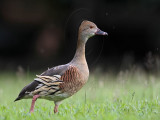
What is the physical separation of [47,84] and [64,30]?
555 inches

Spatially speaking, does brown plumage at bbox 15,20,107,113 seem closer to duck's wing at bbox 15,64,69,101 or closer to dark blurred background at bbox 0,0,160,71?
duck's wing at bbox 15,64,69,101

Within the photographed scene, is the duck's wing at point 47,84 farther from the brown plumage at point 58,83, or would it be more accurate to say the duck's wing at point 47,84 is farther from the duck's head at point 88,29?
the duck's head at point 88,29

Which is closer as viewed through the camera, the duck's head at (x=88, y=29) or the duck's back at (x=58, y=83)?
the duck's back at (x=58, y=83)

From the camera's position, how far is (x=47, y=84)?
7176 millimetres

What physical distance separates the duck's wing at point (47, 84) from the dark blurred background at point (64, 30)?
12278mm

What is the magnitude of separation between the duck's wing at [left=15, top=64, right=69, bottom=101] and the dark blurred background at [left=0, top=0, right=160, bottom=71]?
40.3 ft

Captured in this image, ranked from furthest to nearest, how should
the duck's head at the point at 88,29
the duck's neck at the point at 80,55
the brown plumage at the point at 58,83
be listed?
the duck's head at the point at 88,29 → the duck's neck at the point at 80,55 → the brown plumage at the point at 58,83

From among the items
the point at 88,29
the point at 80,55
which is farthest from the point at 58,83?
the point at 88,29

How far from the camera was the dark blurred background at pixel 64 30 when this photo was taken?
2142 centimetres

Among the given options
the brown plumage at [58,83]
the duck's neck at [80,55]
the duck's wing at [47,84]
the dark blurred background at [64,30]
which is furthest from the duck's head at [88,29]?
the dark blurred background at [64,30]

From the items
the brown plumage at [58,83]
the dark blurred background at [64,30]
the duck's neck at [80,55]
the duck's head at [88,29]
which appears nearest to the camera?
the brown plumage at [58,83]

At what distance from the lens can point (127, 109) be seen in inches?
286

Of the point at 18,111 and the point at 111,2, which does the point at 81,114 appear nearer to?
the point at 18,111

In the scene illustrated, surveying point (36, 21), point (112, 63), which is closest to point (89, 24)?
point (112, 63)
